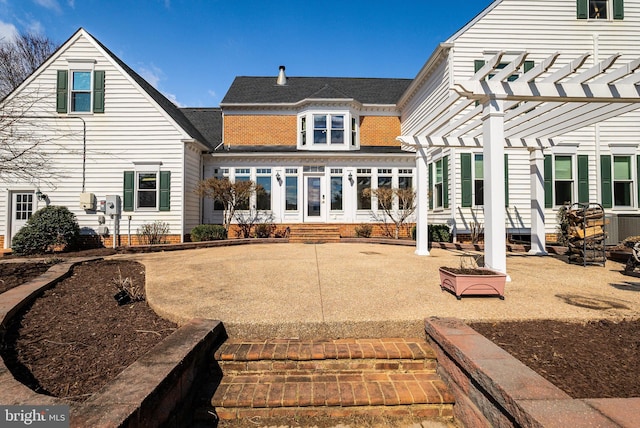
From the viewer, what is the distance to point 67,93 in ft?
37.1

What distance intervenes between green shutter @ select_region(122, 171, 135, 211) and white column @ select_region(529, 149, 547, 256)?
1366 centimetres

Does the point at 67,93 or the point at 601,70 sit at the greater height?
the point at 67,93

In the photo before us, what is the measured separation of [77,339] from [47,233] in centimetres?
889

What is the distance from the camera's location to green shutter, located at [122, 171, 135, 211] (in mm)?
11445

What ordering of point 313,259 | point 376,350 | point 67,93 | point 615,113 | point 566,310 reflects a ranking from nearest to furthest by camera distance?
point 376,350
point 566,310
point 615,113
point 313,259
point 67,93

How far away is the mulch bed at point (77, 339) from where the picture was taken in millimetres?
2289

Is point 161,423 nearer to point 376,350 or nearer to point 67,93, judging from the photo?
point 376,350

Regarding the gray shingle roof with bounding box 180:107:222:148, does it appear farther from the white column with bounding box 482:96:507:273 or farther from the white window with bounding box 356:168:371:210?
the white column with bounding box 482:96:507:273

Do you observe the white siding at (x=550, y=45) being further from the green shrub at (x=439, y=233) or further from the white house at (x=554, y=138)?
the green shrub at (x=439, y=233)

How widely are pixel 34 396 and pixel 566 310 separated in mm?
4958

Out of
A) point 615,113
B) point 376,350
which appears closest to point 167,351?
point 376,350

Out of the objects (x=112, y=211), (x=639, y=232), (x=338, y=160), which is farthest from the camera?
(x=338, y=160)

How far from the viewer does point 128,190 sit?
37.8 feet

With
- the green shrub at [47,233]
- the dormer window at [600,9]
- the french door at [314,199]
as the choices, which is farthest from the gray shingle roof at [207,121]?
the dormer window at [600,9]
